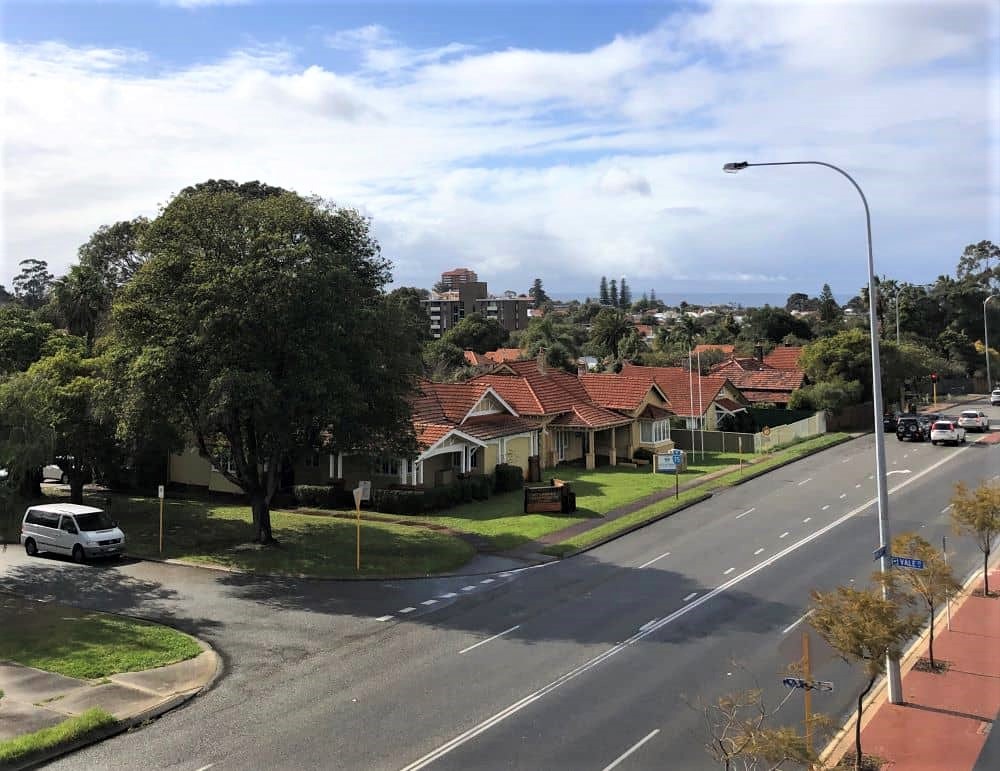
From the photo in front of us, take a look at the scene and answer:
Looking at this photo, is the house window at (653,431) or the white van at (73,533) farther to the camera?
the house window at (653,431)

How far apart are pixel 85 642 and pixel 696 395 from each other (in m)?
44.3

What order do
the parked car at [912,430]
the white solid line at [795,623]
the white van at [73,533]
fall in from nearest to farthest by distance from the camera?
1. the white solid line at [795,623]
2. the white van at [73,533]
3. the parked car at [912,430]

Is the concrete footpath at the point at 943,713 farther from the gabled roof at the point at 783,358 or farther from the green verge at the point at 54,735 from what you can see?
the gabled roof at the point at 783,358

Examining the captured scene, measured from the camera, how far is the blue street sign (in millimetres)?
15055

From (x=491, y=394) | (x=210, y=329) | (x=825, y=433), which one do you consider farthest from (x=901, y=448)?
(x=210, y=329)

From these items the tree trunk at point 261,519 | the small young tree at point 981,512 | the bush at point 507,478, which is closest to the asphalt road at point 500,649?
the tree trunk at point 261,519

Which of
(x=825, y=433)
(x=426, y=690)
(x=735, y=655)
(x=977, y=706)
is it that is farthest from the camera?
(x=825, y=433)

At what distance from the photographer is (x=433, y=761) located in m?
12.4

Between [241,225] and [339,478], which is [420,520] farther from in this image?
[241,225]

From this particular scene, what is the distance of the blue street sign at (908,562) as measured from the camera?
1505cm

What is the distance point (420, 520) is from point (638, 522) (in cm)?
816

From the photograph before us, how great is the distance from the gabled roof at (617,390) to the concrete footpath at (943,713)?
31566 mm

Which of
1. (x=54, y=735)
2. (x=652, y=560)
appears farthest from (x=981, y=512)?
(x=54, y=735)

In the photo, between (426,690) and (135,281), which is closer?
(426,690)
